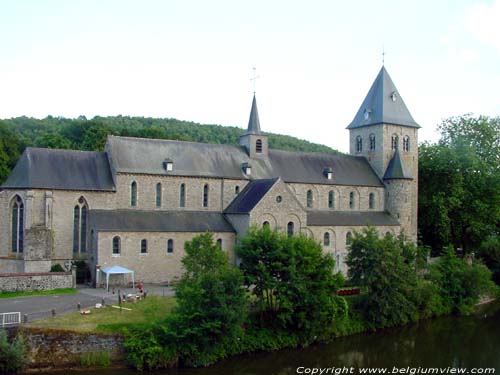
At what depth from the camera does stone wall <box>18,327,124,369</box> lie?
2652 cm

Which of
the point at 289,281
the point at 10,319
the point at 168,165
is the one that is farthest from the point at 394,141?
the point at 10,319

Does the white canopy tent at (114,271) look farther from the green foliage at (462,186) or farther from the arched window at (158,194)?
the green foliage at (462,186)

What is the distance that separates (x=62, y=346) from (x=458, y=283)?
32.2m

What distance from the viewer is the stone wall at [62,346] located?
26516mm

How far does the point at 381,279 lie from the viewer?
38031 millimetres

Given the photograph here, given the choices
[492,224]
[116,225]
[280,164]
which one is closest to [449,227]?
[492,224]

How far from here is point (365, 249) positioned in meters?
39.3

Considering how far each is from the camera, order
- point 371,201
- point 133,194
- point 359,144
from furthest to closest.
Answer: point 359,144
point 371,201
point 133,194

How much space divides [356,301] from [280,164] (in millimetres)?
18196

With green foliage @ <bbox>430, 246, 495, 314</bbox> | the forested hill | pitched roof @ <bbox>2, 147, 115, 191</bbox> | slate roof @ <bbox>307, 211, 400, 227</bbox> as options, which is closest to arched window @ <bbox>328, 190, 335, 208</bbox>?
slate roof @ <bbox>307, 211, 400, 227</bbox>

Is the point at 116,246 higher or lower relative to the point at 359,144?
lower

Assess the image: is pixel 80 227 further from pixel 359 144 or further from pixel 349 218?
pixel 359 144

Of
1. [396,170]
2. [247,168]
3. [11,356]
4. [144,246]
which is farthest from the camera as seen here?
[396,170]

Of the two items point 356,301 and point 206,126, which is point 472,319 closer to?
point 356,301
